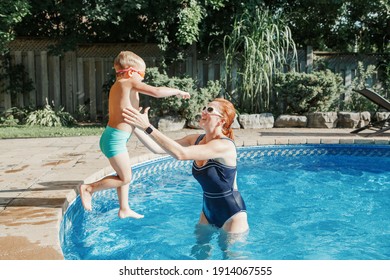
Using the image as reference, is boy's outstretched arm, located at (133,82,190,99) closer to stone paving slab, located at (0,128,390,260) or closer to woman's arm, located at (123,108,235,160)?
woman's arm, located at (123,108,235,160)

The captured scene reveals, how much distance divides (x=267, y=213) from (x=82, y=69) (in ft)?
23.6

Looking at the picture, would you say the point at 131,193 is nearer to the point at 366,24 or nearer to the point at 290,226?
the point at 290,226

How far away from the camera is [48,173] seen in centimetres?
560

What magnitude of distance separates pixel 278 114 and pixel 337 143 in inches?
97.6

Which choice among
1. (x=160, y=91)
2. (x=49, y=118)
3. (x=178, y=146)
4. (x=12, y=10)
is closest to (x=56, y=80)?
(x=49, y=118)

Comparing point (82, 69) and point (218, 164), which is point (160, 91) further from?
point (82, 69)

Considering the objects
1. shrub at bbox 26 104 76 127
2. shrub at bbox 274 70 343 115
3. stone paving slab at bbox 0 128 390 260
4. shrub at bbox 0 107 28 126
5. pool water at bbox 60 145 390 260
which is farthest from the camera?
shrub at bbox 0 107 28 126

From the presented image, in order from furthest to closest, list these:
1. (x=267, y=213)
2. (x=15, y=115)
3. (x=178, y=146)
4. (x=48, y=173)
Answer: (x=15, y=115) < (x=48, y=173) < (x=267, y=213) < (x=178, y=146)

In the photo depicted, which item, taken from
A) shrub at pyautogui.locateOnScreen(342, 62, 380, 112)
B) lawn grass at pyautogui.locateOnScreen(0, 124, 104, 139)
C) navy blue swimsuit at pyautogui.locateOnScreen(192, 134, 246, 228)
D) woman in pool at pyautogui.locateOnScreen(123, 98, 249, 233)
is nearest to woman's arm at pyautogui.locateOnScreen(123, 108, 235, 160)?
woman in pool at pyautogui.locateOnScreen(123, 98, 249, 233)

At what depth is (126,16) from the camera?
36.6 ft

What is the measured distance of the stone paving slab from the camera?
137 inches

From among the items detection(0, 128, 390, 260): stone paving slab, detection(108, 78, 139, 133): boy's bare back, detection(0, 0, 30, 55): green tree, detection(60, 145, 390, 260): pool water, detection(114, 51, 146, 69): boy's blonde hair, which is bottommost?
detection(60, 145, 390, 260): pool water

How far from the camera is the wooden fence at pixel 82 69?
11.2 metres
